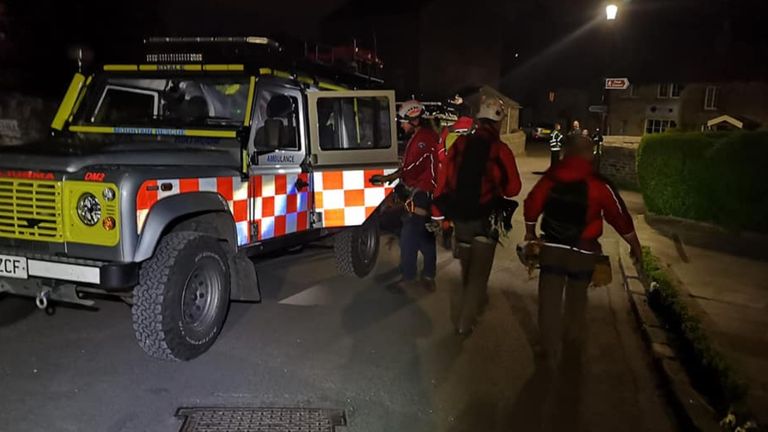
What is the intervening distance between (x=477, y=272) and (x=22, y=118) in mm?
9327

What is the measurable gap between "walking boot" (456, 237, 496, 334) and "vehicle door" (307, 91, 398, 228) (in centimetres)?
157

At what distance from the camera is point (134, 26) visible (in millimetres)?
14500

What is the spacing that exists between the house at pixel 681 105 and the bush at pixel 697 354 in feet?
74.4

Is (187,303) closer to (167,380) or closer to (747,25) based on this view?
(167,380)

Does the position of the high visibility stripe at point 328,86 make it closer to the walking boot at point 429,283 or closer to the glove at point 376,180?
the glove at point 376,180

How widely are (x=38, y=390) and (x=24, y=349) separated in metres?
0.80

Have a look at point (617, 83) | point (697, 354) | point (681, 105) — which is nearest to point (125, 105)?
point (697, 354)

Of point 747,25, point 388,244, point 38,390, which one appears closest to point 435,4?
point 747,25

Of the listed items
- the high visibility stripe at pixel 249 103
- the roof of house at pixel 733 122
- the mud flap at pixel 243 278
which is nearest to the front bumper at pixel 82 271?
the mud flap at pixel 243 278

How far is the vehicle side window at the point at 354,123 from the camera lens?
6.09 meters

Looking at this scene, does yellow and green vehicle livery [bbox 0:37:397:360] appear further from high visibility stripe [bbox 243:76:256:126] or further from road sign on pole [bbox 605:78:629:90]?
road sign on pole [bbox 605:78:629:90]

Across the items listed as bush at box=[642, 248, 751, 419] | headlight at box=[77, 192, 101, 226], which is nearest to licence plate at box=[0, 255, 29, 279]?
headlight at box=[77, 192, 101, 226]

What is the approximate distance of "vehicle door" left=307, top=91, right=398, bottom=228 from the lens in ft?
19.5

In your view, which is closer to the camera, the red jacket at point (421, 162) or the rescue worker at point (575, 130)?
the rescue worker at point (575, 130)
